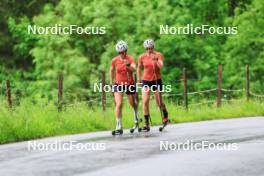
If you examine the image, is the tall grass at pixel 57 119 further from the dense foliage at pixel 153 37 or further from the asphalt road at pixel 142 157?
the dense foliage at pixel 153 37

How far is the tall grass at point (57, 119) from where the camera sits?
17141mm

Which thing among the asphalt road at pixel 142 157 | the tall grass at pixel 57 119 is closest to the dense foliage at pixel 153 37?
the tall grass at pixel 57 119

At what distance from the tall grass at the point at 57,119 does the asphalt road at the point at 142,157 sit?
3.65ft

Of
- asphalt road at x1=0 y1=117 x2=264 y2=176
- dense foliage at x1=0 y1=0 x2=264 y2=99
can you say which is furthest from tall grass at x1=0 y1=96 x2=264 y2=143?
dense foliage at x1=0 y1=0 x2=264 y2=99

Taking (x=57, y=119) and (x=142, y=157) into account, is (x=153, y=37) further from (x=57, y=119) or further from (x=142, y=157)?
(x=142, y=157)

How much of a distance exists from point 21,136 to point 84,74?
26.7 metres

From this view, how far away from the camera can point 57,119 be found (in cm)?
1902

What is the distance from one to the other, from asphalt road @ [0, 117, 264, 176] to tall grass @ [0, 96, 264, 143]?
1112 millimetres

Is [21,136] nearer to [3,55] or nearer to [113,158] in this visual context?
[113,158]

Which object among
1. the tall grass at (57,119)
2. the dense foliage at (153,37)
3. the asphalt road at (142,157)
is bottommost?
the asphalt road at (142,157)

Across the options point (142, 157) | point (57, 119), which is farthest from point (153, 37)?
point (142, 157)

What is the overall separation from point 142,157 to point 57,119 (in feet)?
23.7

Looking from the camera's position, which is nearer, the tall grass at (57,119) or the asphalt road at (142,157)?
the asphalt road at (142,157)

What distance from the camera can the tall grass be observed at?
56.2ft
